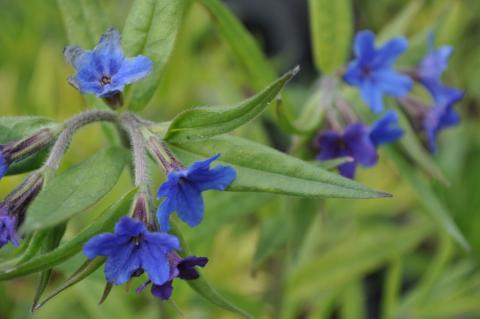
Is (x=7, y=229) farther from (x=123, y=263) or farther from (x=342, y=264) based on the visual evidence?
(x=342, y=264)

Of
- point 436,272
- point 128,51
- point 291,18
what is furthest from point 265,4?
point 128,51

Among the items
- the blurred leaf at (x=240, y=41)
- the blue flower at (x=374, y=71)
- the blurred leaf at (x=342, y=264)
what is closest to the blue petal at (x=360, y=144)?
the blue flower at (x=374, y=71)

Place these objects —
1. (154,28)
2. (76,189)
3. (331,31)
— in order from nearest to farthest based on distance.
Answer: (76,189), (154,28), (331,31)

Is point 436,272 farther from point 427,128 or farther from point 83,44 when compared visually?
point 83,44

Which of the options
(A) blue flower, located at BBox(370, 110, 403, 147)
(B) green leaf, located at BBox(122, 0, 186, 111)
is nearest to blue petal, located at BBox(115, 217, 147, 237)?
(B) green leaf, located at BBox(122, 0, 186, 111)

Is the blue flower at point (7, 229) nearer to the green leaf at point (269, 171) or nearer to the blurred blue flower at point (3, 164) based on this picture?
the blurred blue flower at point (3, 164)

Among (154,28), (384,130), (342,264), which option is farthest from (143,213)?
(342,264)

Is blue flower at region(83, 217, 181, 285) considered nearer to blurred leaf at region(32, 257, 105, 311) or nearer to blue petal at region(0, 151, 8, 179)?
blurred leaf at region(32, 257, 105, 311)
